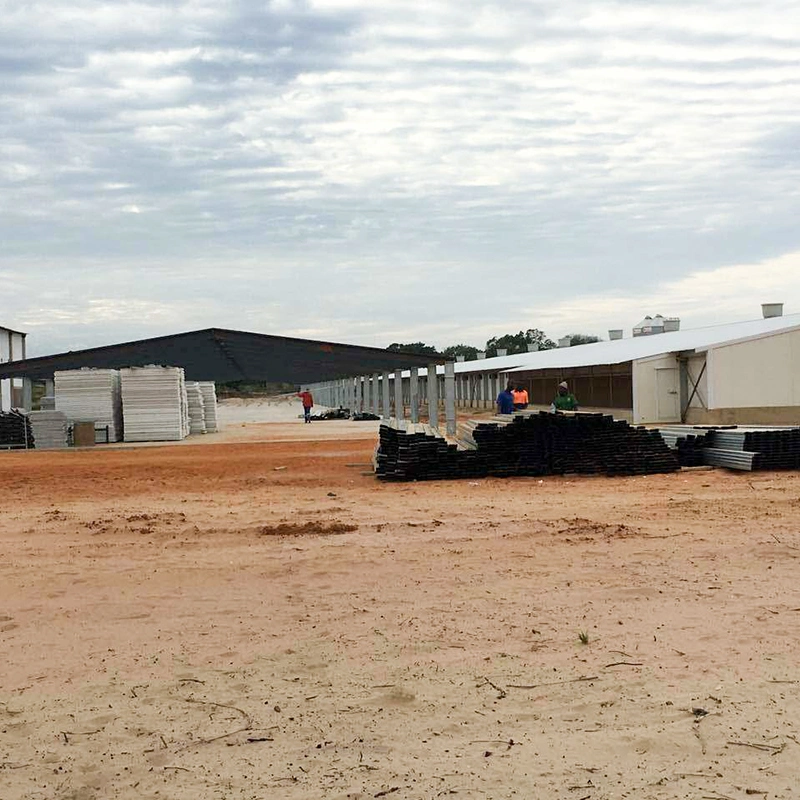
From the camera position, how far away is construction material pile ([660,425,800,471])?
17.7 meters

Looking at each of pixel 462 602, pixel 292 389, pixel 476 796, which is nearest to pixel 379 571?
pixel 462 602

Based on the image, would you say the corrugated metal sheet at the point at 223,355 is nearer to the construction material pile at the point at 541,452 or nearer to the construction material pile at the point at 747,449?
the construction material pile at the point at 541,452

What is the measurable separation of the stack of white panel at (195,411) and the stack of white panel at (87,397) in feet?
18.9

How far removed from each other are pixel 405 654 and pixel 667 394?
23773mm

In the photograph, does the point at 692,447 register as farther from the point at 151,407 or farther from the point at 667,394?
the point at 151,407

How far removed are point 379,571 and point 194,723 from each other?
4083 millimetres

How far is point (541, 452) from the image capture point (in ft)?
60.0

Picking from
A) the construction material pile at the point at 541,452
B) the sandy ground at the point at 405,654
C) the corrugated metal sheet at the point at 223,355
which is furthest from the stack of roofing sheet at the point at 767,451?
the corrugated metal sheet at the point at 223,355

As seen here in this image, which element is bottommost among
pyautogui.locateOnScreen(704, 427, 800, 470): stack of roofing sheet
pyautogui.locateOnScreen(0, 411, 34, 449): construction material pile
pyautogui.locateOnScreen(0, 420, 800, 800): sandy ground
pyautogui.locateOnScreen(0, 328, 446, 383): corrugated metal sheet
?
pyautogui.locateOnScreen(0, 420, 800, 800): sandy ground

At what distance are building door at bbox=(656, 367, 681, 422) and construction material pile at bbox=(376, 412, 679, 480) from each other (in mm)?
11163

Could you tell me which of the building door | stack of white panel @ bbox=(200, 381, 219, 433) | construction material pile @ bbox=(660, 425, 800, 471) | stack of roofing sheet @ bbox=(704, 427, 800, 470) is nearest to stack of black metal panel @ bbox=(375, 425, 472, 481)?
construction material pile @ bbox=(660, 425, 800, 471)

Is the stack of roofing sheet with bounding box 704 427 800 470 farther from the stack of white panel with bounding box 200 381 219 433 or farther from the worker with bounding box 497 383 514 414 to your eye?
the stack of white panel with bounding box 200 381 219 433

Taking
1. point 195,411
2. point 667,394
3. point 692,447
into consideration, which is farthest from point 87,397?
point 692,447

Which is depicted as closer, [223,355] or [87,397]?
[87,397]
